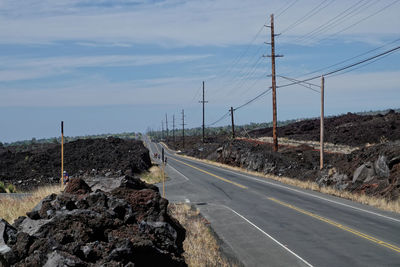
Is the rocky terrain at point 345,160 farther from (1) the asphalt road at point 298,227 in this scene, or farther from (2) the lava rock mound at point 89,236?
(2) the lava rock mound at point 89,236

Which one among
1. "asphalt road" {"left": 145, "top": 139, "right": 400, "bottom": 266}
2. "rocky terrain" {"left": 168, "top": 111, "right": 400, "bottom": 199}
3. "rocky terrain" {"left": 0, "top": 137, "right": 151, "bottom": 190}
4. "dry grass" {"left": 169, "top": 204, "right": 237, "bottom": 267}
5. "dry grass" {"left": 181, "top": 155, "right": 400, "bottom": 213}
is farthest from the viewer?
"rocky terrain" {"left": 0, "top": 137, "right": 151, "bottom": 190}

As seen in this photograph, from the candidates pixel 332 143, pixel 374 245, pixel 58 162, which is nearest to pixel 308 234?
pixel 374 245

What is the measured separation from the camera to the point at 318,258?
41.3ft

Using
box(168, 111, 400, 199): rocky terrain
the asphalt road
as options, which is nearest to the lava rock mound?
the asphalt road

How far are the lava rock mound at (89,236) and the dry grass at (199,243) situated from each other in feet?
1.58

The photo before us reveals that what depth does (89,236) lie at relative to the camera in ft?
28.7

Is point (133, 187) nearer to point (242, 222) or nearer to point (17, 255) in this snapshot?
point (242, 222)

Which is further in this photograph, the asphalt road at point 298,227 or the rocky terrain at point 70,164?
the rocky terrain at point 70,164

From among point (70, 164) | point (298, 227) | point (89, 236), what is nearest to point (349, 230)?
point (298, 227)

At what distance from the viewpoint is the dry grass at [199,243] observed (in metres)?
11.6

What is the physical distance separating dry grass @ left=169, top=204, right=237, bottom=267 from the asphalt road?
548 mm

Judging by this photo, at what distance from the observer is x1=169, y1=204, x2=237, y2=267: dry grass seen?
455 inches

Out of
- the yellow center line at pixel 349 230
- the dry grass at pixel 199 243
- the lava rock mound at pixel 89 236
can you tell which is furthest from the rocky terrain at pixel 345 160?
the lava rock mound at pixel 89 236

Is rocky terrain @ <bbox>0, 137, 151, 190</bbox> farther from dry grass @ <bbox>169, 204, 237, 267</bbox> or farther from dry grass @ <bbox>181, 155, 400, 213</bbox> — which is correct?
dry grass @ <bbox>169, 204, 237, 267</bbox>
